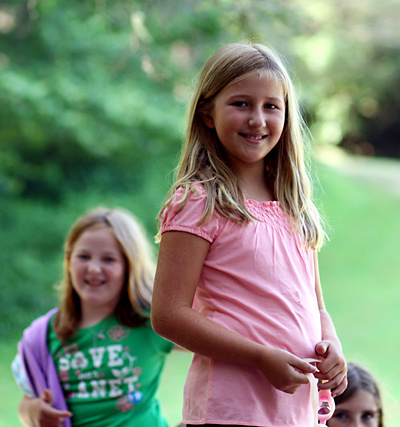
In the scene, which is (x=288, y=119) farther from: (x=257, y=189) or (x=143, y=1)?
(x=143, y=1)

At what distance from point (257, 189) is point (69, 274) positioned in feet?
3.73

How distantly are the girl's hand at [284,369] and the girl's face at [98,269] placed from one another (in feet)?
3.68

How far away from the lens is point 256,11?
3.69 m

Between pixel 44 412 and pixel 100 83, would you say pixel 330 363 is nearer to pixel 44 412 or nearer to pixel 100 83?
pixel 44 412

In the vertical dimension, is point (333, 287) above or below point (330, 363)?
above

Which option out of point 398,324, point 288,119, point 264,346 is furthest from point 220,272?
point 398,324

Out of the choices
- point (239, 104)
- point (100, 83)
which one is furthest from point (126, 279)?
point (100, 83)

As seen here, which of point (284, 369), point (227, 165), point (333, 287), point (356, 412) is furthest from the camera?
point (333, 287)

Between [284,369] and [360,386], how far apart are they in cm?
104

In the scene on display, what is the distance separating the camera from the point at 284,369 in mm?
1268

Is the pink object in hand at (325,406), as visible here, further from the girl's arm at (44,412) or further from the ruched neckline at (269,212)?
the girl's arm at (44,412)

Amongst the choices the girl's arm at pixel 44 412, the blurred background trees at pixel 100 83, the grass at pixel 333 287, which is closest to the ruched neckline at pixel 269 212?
the girl's arm at pixel 44 412

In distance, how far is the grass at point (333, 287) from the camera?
5.84 m

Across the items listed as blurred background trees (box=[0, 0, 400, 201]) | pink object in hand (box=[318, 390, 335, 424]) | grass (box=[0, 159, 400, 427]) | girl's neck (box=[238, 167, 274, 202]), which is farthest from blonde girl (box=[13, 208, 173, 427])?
grass (box=[0, 159, 400, 427])
